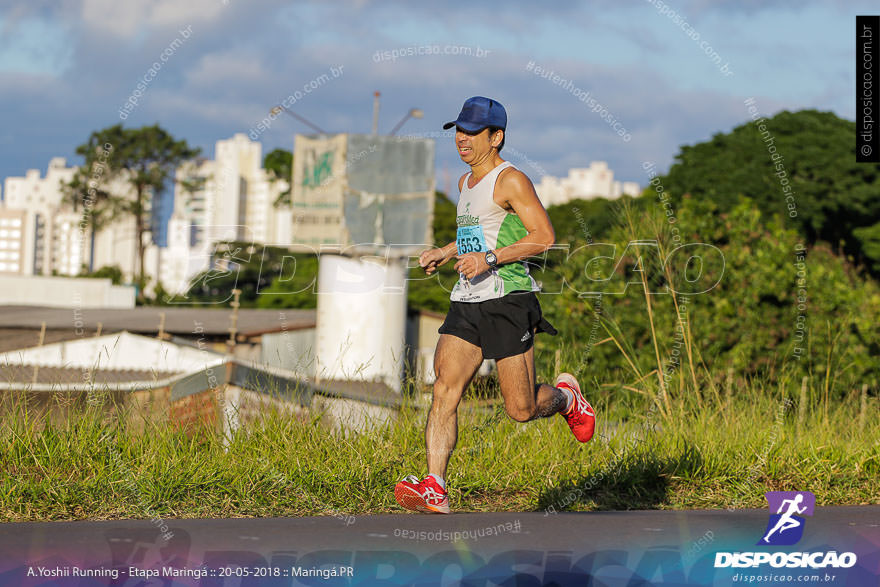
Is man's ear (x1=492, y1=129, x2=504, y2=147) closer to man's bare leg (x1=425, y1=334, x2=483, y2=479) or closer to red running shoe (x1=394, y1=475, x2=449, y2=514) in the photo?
man's bare leg (x1=425, y1=334, x2=483, y2=479)

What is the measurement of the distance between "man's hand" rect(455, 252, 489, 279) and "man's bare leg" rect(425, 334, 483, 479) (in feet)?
1.40

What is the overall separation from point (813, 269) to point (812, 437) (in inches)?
226

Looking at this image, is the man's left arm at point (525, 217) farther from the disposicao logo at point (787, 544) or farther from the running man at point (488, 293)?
the disposicao logo at point (787, 544)

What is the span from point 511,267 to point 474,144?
0.63 m

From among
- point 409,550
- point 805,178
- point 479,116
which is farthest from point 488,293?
point 805,178

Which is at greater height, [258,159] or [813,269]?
[258,159]

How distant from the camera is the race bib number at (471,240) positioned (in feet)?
15.1

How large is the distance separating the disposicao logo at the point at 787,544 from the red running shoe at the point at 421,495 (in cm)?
126

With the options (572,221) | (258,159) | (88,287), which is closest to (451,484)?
(88,287)

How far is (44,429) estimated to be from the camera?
5.04 m

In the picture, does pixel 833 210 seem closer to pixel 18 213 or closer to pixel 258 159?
pixel 258 159

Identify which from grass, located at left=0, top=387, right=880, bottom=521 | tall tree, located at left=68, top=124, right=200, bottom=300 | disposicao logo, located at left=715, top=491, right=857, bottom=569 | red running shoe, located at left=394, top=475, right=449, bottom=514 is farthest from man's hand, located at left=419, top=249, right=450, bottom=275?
tall tree, located at left=68, top=124, right=200, bottom=300

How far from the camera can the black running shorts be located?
14.8 ft

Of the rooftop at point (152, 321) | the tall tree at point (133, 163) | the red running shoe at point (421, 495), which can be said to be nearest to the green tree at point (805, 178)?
the rooftop at point (152, 321)
